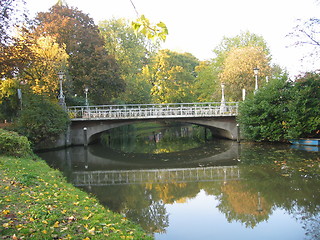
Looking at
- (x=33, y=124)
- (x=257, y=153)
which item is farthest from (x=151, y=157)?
(x=33, y=124)

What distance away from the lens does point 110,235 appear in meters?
5.04

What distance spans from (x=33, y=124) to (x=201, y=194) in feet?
48.4

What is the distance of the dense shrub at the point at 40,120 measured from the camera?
2108cm

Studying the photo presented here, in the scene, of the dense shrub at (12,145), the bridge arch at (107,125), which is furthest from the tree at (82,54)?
the dense shrub at (12,145)

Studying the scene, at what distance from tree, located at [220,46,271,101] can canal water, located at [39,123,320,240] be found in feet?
42.6

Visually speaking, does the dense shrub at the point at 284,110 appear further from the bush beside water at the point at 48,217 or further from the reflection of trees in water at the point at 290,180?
the bush beside water at the point at 48,217


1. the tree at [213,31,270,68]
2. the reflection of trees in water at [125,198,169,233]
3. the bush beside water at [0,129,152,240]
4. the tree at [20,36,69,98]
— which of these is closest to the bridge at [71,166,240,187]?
the reflection of trees in water at [125,198,169,233]

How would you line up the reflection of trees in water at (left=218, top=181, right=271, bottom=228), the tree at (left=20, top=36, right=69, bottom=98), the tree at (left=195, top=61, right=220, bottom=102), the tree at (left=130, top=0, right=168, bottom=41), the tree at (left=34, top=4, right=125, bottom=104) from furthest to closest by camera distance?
the tree at (left=195, top=61, right=220, bottom=102) < the tree at (left=34, top=4, right=125, bottom=104) < the tree at (left=20, top=36, right=69, bottom=98) < the reflection of trees in water at (left=218, top=181, right=271, bottom=228) < the tree at (left=130, top=0, right=168, bottom=41)

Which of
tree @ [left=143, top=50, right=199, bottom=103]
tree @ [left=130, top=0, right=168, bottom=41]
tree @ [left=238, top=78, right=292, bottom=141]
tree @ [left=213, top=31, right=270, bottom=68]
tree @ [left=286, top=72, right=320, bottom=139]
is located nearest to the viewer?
tree @ [left=130, top=0, right=168, bottom=41]

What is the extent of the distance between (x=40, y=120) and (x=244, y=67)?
2021cm

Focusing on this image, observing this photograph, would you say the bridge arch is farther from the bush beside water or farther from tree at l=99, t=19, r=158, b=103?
the bush beside water

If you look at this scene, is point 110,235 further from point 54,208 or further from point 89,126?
point 89,126

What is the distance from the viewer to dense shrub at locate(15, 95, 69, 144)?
21078mm

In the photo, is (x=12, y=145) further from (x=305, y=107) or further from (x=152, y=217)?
(x=305, y=107)
